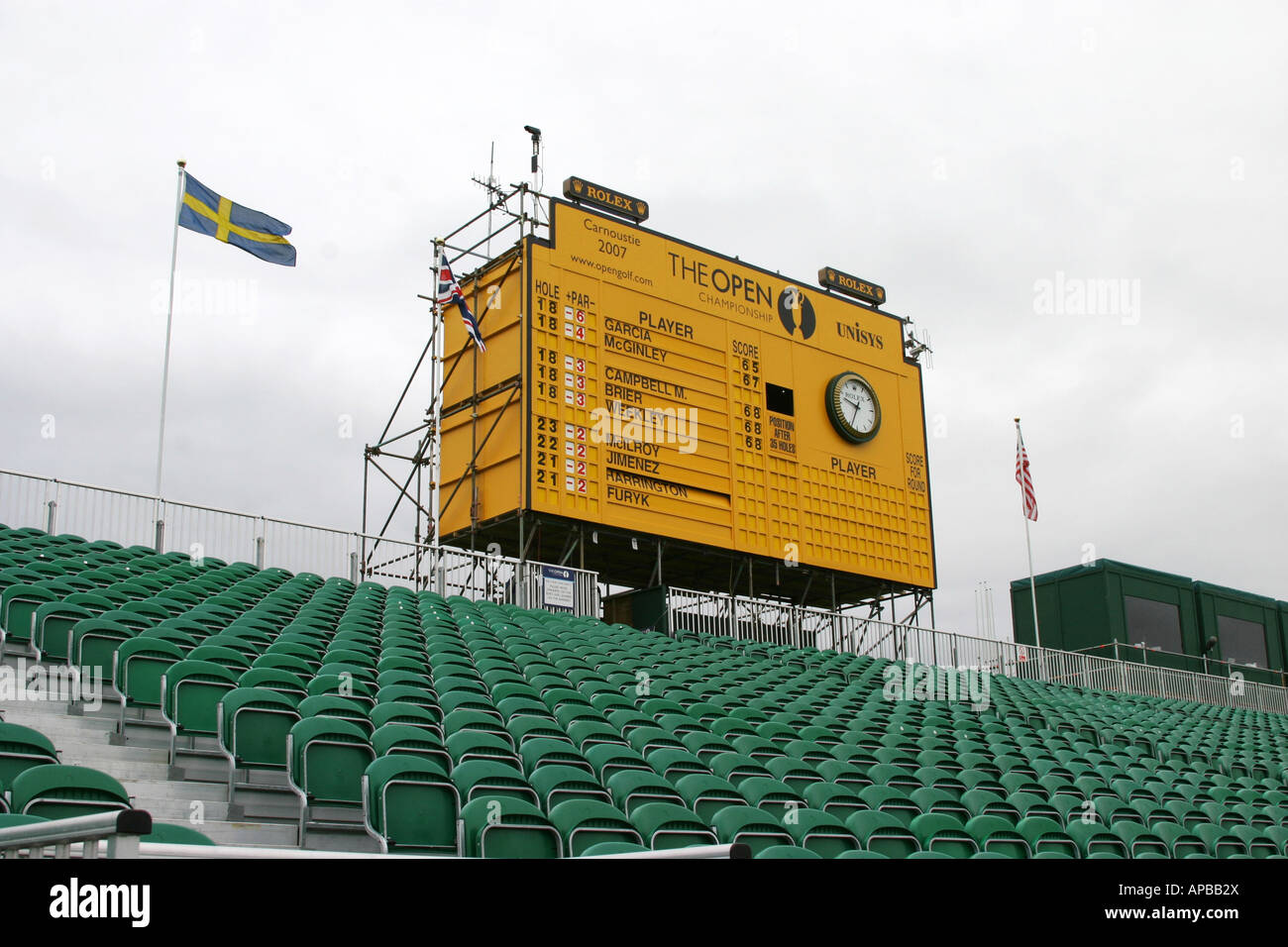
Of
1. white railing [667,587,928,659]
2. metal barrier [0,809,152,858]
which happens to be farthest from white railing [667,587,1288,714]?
metal barrier [0,809,152,858]

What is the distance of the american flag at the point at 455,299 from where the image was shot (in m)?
18.0

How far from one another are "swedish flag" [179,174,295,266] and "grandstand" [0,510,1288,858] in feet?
15.9

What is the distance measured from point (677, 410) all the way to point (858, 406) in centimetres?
423

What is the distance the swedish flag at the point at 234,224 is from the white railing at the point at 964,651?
7.55 metres

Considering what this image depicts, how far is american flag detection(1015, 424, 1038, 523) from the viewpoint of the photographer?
938 inches

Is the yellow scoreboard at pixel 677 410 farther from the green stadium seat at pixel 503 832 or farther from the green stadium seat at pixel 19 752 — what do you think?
the green stadium seat at pixel 19 752

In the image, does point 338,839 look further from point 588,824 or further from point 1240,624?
point 1240,624

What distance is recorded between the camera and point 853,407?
21.4m

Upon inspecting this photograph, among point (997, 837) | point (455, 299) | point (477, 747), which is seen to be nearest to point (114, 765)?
point (477, 747)

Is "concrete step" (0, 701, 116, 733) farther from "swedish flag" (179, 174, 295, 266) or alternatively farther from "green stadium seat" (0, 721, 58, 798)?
"swedish flag" (179, 174, 295, 266)

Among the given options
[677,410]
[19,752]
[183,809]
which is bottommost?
[183,809]

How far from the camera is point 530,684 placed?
400 inches

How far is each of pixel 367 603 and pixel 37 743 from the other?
26.0 ft
